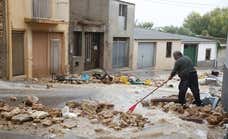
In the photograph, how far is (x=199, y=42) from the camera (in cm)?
3625

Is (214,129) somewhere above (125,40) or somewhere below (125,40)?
below

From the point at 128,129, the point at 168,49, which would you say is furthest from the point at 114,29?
the point at 128,129

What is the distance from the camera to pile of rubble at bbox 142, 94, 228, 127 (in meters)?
9.12

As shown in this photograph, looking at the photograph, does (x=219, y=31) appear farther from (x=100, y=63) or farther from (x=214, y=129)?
(x=214, y=129)

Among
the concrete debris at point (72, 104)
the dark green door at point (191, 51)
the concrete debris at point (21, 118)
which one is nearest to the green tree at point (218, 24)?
the dark green door at point (191, 51)

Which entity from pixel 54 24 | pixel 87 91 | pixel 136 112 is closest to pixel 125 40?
pixel 54 24

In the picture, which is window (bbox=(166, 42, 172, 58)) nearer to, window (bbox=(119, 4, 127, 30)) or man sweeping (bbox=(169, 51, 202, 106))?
window (bbox=(119, 4, 127, 30))

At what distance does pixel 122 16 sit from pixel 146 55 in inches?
184

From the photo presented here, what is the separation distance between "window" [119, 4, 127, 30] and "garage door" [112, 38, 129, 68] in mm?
986

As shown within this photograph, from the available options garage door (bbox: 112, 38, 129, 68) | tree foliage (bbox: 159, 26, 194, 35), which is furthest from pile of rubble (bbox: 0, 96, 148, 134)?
tree foliage (bbox: 159, 26, 194, 35)

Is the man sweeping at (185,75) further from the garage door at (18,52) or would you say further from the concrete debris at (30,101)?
the garage door at (18,52)

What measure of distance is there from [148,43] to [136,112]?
20.9m

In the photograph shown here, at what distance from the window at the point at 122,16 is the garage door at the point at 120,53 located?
99cm

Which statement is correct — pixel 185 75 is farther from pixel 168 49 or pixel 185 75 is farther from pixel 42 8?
pixel 168 49
